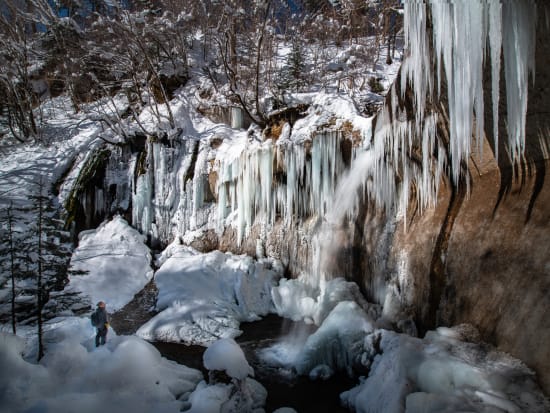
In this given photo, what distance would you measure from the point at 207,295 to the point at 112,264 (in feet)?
14.2

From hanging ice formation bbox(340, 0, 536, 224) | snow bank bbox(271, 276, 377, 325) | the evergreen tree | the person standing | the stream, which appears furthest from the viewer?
the evergreen tree

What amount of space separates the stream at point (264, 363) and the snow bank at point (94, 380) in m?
1.14

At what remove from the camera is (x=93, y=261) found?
11.1 meters

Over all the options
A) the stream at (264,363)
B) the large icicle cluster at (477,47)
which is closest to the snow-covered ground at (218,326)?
the stream at (264,363)

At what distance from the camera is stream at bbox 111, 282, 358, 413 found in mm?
4977

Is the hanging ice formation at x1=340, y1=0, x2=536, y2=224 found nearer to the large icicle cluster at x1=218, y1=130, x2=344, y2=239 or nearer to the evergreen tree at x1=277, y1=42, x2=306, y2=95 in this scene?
the large icicle cluster at x1=218, y1=130, x2=344, y2=239

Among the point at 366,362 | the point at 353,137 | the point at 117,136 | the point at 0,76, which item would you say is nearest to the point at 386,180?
the point at 353,137

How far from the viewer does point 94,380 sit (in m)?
4.67

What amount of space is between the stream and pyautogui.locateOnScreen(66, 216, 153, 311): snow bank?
0.69 metres

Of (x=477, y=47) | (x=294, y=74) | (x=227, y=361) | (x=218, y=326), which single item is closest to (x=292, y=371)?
(x=227, y=361)

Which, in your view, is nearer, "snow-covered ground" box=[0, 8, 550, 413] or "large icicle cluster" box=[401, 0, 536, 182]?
"large icicle cluster" box=[401, 0, 536, 182]

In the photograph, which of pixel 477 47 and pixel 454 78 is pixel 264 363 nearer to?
pixel 454 78

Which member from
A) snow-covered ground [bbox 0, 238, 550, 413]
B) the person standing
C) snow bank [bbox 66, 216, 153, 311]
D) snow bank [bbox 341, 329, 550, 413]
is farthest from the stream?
the person standing

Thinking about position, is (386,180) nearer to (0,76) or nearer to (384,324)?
(384,324)
